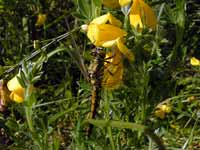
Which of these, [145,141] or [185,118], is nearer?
[145,141]

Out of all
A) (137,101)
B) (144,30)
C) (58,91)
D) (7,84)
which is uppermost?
(144,30)

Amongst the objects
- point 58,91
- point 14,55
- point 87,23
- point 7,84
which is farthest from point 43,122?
point 14,55

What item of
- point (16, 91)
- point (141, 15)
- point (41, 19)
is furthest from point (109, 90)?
point (41, 19)

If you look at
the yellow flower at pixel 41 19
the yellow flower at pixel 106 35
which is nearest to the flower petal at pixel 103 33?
the yellow flower at pixel 106 35

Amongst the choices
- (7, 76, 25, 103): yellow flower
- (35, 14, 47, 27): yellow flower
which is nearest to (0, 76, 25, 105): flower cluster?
(7, 76, 25, 103): yellow flower

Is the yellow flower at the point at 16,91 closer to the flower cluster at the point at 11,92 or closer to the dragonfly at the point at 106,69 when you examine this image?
the flower cluster at the point at 11,92

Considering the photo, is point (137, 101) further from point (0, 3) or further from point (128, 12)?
point (0, 3)
